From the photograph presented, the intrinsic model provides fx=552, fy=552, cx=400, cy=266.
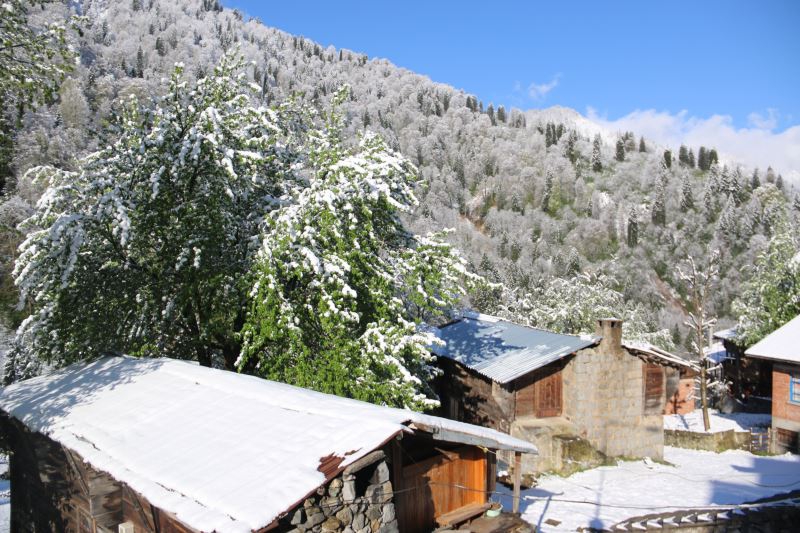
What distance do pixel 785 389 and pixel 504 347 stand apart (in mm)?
15849

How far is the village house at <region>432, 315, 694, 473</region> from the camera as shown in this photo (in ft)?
77.8

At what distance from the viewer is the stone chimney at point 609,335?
81.4 ft

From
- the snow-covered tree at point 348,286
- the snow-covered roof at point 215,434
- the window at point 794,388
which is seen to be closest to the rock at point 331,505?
the snow-covered roof at point 215,434

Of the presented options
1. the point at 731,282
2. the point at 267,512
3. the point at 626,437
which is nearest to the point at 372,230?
the point at 267,512

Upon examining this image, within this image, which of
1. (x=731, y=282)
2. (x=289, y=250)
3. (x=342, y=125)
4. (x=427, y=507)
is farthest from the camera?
(x=731, y=282)

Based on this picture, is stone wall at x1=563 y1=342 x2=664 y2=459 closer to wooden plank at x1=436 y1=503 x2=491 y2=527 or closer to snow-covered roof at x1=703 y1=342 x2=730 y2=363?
wooden plank at x1=436 y1=503 x2=491 y2=527

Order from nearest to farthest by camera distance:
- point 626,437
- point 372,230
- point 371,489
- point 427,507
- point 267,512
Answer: point 267,512
point 371,489
point 427,507
point 372,230
point 626,437

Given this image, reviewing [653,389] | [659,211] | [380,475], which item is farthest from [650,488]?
[659,211]

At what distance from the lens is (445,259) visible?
17.0 meters

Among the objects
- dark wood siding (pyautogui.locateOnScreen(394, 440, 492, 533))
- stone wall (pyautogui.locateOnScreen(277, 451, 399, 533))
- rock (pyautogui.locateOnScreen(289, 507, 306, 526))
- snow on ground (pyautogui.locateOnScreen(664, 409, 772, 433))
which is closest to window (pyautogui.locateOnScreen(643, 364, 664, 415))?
snow on ground (pyautogui.locateOnScreen(664, 409, 772, 433))

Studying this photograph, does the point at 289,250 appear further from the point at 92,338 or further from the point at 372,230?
the point at 92,338

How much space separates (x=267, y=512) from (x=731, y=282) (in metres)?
133

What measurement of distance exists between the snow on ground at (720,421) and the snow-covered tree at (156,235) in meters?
30.9

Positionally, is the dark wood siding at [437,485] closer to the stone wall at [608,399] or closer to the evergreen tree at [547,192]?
the stone wall at [608,399]
